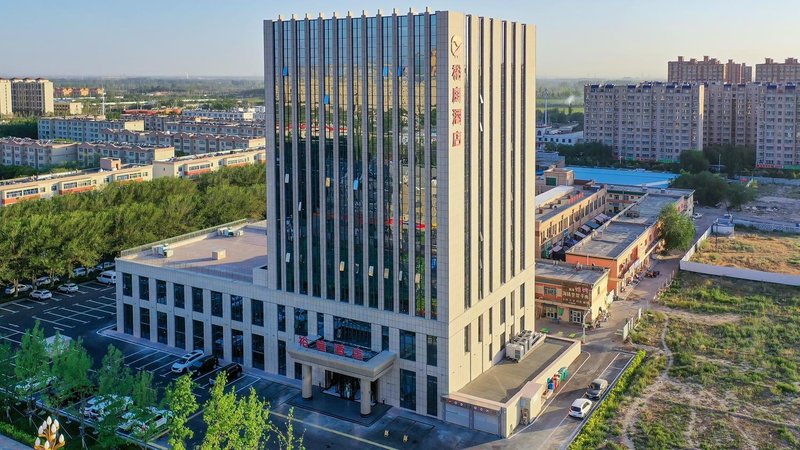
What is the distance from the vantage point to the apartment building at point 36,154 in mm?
72375

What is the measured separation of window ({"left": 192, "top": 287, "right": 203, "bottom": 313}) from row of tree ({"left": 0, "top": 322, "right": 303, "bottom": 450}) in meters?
4.97

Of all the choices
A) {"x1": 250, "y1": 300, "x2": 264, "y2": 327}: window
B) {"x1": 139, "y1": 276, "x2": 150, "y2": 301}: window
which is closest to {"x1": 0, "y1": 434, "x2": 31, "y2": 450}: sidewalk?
{"x1": 250, "y1": 300, "x2": 264, "y2": 327}: window

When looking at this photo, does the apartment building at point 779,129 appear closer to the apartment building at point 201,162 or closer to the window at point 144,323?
the apartment building at point 201,162

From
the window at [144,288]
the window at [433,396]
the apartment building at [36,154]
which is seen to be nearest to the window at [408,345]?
the window at [433,396]

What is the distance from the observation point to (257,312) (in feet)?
86.5

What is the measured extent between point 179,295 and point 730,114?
2952 inches

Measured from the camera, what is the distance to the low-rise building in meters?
31.9

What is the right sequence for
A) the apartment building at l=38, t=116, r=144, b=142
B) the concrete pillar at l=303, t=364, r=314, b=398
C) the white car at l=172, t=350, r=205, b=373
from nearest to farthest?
the concrete pillar at l=303, t=364, r=314, b=398 → the white car at l=172, t=350, r=205, b=373 → the apartment building at l=38, t=116, r=144, b=142

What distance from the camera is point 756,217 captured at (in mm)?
58188

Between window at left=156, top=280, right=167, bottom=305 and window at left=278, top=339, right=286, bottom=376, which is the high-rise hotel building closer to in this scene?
window at left=278, top=339, right=286, bottom=376

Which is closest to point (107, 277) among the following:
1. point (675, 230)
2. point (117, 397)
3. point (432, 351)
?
point (117, 397)

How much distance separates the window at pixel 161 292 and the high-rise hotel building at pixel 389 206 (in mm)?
2408

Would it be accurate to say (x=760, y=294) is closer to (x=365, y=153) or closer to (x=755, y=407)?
(x=755, y=407)

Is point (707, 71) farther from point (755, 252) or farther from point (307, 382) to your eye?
point (307, 382)
